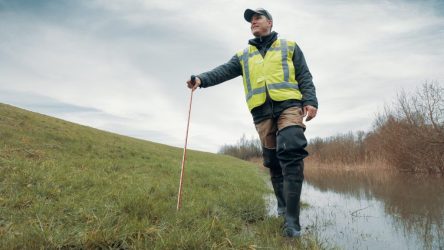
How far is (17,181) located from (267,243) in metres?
3.89

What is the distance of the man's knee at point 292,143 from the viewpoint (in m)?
3.55

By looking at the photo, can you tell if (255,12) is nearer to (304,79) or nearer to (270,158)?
(304,79)

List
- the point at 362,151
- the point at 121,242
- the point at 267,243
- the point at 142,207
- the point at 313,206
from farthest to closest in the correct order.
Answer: the point at 362,151, the point at 313,206, the point at 142,207, the point at 267,243, the point at 121,242

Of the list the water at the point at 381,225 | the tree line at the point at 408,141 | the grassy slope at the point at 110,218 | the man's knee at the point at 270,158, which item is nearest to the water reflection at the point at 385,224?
the water at the point at 381,225

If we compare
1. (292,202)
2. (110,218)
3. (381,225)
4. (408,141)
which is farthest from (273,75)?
(408,141)

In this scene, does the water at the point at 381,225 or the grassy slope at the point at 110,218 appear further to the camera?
the water at the point at 381,225

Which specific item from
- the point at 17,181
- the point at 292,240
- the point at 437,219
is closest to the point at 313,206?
the point at 437,219

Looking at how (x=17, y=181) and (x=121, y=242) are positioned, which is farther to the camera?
(x=17, y=181)

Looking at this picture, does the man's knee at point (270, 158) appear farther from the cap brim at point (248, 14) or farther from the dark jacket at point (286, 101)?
the cap brim at point (248, 14)

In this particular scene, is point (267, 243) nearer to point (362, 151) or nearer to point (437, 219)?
point (437, 219)

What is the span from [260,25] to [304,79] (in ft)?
2.91

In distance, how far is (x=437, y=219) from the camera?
12.8 ft

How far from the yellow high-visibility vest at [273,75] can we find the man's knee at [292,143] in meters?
0.39

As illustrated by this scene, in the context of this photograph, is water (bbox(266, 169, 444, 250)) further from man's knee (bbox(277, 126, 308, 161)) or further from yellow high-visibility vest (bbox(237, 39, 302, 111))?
yellow high-visibility vest (bbox(237, 39, 302, 111))
